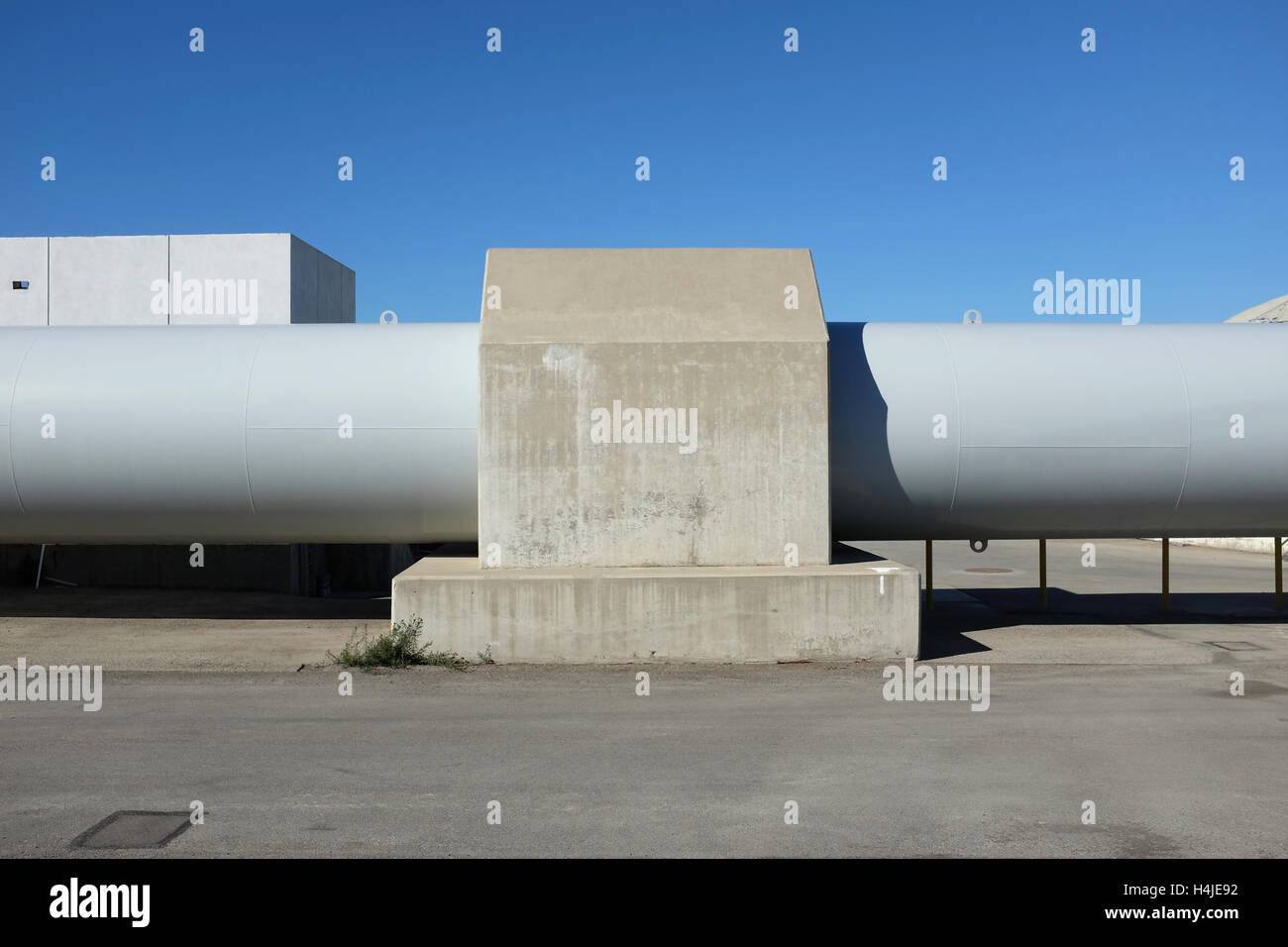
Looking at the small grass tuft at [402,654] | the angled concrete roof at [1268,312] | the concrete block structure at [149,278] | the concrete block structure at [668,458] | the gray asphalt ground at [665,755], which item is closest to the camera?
the gray asphalt ground at [665,755]

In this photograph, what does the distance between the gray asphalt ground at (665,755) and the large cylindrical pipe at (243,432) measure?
5.20ft

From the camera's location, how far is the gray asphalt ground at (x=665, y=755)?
540 centimetres

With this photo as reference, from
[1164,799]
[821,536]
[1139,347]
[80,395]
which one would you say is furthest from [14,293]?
[1164,799]

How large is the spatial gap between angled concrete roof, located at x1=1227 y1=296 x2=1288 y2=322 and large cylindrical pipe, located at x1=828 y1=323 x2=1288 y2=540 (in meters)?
23.0

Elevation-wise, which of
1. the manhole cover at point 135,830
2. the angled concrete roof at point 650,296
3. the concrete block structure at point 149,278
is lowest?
the manhole cover at point 135,830

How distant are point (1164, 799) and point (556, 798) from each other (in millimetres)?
3709

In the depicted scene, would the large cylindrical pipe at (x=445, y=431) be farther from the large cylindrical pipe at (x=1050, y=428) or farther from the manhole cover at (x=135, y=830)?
the manhole cover at (x=135, y=830)

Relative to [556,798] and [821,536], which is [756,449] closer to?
[821,536]

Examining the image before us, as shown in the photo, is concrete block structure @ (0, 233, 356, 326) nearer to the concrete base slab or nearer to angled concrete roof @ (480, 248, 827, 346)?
angled concrete roof @ (480, 248, 827, 346)

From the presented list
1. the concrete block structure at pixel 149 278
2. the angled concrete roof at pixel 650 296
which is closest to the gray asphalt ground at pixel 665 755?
the angled concrete roof at pixel 650 296

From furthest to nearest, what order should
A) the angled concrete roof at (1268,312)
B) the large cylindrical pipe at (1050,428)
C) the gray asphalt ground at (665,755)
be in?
1. the angled concrete roof at (1268,312)
2. the large cylindrical pipe at (1050,428)
3. the gray asphalt ground at (665,755)

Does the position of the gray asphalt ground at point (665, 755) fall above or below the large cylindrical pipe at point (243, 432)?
below

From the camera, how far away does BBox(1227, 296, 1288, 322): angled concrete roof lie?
32.4 metres
